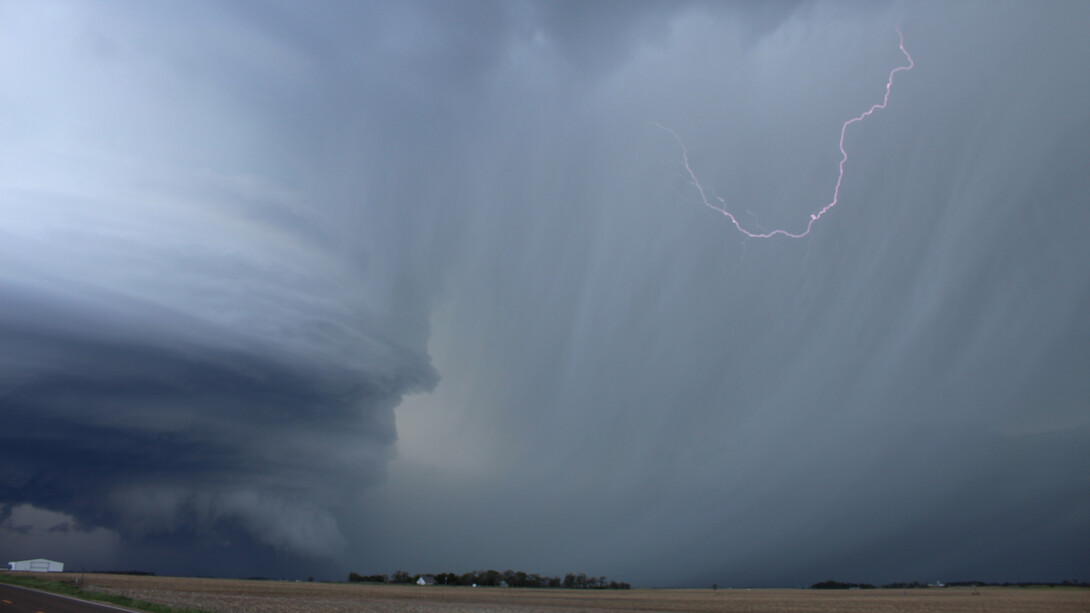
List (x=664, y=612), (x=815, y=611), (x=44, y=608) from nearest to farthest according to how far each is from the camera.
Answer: (x=44, y=608), (x=664, y=612), (x=815, y=611)

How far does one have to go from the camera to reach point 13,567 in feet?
646

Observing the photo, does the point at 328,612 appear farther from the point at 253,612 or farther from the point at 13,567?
the point at 13,567

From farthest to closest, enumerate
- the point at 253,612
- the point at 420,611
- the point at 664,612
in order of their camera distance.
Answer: the point at 664,612, the point at 420,611, the point at 253,612

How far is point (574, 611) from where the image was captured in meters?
55.2

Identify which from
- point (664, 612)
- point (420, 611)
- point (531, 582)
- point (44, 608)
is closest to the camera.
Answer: point (44, 608)

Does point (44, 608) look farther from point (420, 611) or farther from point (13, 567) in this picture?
point (13, 567)

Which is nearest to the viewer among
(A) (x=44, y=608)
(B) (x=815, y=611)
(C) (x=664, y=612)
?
(A) (x=44, y=608)

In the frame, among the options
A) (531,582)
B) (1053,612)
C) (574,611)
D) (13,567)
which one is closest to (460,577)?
(531,582)

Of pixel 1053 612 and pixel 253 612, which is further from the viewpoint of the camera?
pixel 1053 612

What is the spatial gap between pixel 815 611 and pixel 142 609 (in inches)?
2213

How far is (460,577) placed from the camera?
19588 centimetres

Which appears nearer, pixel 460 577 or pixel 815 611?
pixel 815 611

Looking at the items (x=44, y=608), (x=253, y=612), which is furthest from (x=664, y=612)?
(x=44, y=608)

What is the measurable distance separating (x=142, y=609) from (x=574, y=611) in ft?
110
